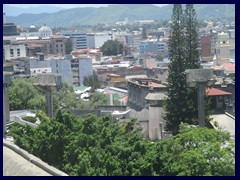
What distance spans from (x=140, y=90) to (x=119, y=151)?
11.8m

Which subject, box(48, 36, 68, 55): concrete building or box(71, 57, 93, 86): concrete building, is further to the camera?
box(48, 36, 68, 55): concrete building

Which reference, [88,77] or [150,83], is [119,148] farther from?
[88,77]

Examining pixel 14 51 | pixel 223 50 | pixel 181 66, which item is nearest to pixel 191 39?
pixel 181 66

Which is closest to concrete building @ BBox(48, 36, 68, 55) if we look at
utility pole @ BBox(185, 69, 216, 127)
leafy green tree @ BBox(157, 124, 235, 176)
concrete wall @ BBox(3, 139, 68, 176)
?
utility pole @ BBox(185, 69, 216, 127)

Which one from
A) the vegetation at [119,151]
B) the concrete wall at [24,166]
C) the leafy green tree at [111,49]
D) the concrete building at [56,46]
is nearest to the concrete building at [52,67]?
the concrete building at [56,46]

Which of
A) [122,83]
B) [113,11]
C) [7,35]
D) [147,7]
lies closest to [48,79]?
[122,83]

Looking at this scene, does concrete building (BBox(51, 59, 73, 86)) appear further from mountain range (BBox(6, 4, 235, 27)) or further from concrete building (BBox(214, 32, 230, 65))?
mountain range (BBox(6, 4, 235, 27))

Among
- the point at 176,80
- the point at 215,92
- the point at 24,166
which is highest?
the point at 176,80

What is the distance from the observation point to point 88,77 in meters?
33.4

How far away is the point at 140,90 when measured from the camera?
63.1 ft

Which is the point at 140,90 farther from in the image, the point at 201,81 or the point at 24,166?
the point at 24,166

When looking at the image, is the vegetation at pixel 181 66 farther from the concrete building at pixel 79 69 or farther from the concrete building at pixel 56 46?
the concrete building at pixel 56 46

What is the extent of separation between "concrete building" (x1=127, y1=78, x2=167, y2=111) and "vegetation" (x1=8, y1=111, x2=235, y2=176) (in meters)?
9.34

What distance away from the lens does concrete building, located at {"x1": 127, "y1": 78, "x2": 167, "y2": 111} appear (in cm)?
1805
